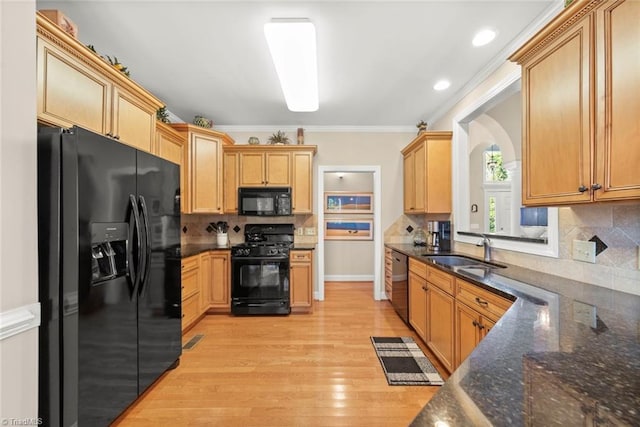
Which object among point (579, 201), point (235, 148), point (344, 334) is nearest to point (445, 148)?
point (579, 201)

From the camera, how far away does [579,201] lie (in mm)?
1382

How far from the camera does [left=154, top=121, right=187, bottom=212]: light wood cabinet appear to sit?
297 centimetres

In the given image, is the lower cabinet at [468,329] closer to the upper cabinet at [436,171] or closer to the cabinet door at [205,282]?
the upper cabinet at [436,171]

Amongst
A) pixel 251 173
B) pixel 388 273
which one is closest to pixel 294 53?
pixel 251 173

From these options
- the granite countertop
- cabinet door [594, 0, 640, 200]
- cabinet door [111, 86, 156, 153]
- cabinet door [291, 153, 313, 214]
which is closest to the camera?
the granite countertop

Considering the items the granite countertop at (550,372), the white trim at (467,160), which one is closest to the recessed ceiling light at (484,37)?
the white trim at (467,160)

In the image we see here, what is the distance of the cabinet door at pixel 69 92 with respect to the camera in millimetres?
1548

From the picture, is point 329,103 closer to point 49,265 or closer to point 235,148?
point 235,148

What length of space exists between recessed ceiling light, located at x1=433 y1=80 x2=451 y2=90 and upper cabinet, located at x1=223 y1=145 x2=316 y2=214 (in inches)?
68.6

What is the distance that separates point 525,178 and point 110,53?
339cm

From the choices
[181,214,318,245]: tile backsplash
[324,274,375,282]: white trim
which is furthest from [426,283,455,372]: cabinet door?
[324,274,375,282]: white trim

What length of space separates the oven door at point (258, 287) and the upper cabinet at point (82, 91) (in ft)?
6.09

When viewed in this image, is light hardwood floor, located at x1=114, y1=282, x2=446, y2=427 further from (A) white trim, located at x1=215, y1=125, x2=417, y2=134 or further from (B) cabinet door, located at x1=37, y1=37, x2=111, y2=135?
(A) white trim, located at x1=215, y1=125, x2=417, y2=134

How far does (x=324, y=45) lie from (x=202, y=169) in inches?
89.9
